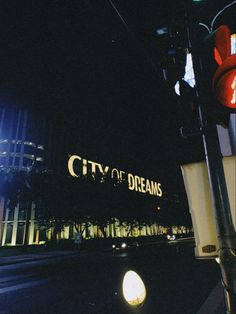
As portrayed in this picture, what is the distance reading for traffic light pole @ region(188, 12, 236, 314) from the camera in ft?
5.81

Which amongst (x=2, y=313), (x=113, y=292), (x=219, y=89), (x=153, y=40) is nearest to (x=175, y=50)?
(x=153, y=40)

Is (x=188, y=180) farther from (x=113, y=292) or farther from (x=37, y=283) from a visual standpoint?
(x=37, y=283)

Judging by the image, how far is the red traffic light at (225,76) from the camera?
1.51m

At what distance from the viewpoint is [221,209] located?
75.4 inches

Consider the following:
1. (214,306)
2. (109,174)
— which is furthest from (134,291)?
(109,174)

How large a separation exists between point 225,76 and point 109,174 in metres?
60.9

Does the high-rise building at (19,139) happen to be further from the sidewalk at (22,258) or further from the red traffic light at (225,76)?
the red traffic light at (225,76)

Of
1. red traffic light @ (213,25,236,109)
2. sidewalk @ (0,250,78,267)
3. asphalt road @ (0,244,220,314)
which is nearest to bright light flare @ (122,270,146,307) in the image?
red traffic light @ (213,25,236,109)

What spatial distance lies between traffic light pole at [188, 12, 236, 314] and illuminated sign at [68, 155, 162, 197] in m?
40.0

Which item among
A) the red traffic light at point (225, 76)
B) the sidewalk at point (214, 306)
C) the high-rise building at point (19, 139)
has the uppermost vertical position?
the high-rise building at point (19, 139)

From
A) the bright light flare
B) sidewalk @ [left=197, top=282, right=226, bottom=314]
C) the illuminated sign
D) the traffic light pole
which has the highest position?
the illuminated sign

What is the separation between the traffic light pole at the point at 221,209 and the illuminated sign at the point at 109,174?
1576 inches

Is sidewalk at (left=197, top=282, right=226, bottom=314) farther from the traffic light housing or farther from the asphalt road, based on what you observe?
the traffic light housing

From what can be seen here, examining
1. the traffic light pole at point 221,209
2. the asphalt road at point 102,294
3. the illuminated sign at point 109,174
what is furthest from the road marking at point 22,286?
the illuminated sign at point 109,174
